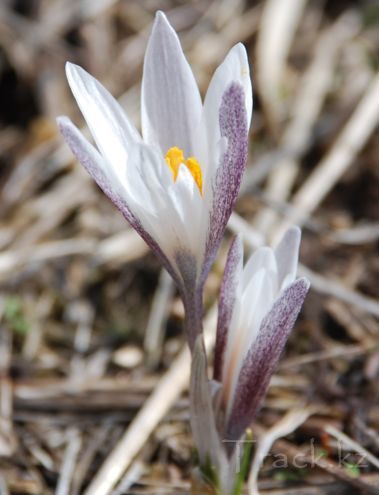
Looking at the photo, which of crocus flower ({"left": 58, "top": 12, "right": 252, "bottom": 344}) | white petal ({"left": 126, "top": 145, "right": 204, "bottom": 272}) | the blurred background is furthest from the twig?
white petal ({"left": 126, "top": 145, "right": 204, "bottom": 272})

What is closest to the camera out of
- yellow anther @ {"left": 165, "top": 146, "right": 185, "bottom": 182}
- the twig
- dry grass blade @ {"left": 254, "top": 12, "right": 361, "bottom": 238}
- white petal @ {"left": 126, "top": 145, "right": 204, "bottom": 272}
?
white petal @ {"left": 126, "top": 145, "right": 204, "bottom": 272}

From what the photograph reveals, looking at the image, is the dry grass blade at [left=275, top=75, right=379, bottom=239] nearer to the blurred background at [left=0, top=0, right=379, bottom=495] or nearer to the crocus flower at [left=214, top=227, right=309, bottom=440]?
the blurred background at [left=0, top=0, right=379, bottom=495]

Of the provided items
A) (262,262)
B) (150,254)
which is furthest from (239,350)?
(150,254)

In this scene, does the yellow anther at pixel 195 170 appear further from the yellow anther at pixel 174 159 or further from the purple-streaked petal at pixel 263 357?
the purple-streaked petal at pixel 263 357

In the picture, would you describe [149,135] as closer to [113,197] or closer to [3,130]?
[113,197]

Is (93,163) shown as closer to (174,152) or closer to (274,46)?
(174,152)

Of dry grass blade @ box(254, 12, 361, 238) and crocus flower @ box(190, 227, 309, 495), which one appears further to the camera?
dry grass blade @ box(254, 12, 361, 238)

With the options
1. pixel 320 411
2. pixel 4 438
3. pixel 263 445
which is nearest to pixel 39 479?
pixel 4 438

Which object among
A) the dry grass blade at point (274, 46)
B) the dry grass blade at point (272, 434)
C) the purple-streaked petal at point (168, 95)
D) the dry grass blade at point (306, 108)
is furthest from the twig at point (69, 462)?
the dry grass blade at point (274, 46)
